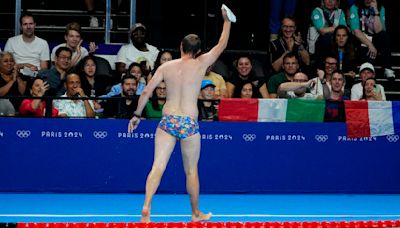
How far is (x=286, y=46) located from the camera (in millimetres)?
18641

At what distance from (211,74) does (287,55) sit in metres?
1.27

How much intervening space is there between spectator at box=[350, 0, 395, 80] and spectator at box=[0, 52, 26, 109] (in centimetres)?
612

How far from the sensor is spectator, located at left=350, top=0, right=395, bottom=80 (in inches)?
760

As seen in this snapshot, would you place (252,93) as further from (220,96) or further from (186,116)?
(186,116)

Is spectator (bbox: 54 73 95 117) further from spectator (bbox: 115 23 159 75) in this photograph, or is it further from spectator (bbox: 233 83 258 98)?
spectator (bbox: 233 83 258 98)

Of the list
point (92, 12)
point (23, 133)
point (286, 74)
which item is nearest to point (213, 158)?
point (286, 74)

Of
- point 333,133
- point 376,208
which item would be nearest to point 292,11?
point 333,133

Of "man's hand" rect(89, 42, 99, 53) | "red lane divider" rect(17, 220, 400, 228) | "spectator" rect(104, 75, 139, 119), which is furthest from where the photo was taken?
"man's hand" rect(89, 42, 99, 53)

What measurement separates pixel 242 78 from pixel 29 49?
3.46 metres

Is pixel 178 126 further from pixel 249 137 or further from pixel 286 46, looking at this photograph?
pixel 286 46

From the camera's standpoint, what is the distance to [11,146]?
639 inches

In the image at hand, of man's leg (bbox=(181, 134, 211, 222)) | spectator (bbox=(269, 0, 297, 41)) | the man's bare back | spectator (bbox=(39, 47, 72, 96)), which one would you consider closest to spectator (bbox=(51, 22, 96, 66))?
spectator (bbox=(39, 47, 72, 96))

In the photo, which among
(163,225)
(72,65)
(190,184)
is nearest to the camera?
(163,225)

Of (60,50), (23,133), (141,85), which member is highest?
(60,50)
